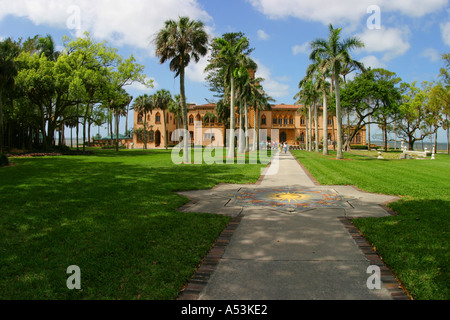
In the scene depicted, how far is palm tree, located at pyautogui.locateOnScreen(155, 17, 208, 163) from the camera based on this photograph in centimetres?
1975

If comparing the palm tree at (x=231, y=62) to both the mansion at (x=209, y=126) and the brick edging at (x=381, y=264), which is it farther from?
the mansion at (x=209, y=126)

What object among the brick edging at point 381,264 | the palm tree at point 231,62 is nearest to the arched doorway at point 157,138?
the palm tree at point 231,62

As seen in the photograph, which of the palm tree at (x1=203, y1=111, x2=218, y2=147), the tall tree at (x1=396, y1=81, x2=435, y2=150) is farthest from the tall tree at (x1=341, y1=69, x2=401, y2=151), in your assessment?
the palm tree at (x1=203, y1=111, x2=218, y2=147)

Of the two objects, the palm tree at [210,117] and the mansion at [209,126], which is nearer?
the palm tree at [210,117]

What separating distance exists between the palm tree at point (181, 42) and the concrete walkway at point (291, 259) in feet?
50.3

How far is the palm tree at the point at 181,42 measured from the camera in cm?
1975

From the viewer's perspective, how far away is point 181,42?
19.9m

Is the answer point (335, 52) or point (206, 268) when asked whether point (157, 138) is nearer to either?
point (335, 52)

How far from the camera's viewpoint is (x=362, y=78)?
4416 cm

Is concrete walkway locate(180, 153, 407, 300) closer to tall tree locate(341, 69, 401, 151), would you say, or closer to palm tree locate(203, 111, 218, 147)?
tall tree locate(341, 69, 401, 151)

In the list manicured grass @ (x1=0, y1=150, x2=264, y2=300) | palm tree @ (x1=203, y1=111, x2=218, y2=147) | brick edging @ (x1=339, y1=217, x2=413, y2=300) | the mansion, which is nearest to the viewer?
brick edging @ (x1=339, y1=217, x2=413, y2=300)
